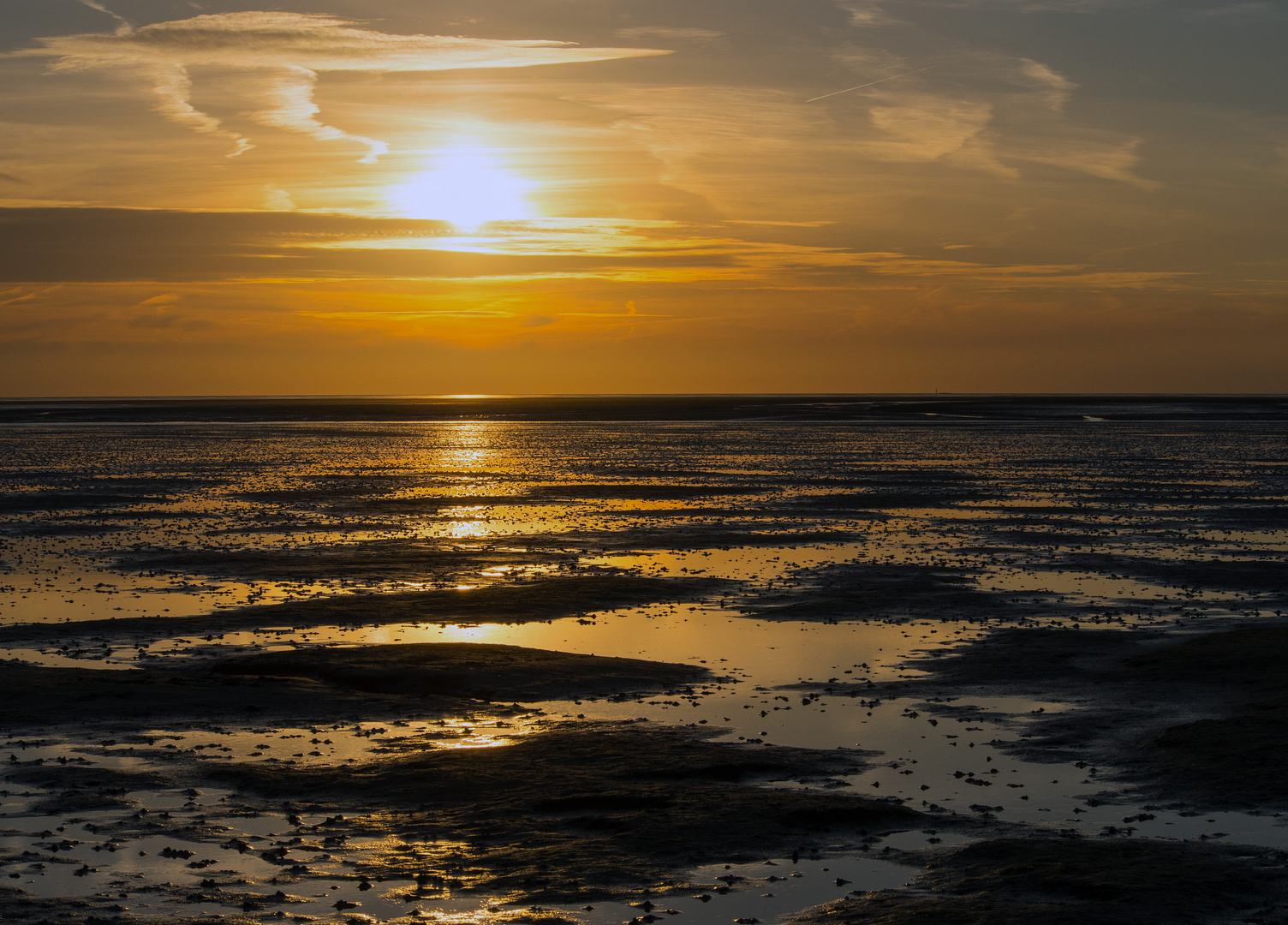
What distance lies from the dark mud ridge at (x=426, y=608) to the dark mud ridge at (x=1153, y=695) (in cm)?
824

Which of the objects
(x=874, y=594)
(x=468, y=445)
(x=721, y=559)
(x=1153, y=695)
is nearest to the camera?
(x=1153, y=695)

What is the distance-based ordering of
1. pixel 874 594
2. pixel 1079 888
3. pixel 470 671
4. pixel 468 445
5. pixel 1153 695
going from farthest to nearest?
pixel 468 445 < pixel 874 594 < pixel 470 671 < pixel 1153 695 < pixel 1079 888

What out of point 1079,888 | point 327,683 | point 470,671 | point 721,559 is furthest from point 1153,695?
point 721,559

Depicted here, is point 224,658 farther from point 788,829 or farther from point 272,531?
point 272,531

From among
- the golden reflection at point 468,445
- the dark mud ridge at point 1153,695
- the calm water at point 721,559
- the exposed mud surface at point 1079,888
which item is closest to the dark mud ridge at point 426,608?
the calm water at point 721,559

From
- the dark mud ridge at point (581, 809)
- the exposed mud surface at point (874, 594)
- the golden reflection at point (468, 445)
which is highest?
the golden reflection at point (468, 445)

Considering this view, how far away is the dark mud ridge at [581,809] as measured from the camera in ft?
36.8

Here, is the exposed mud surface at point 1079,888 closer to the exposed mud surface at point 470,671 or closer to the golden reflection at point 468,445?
the exposed mud surface at point 470,671

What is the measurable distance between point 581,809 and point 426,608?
13055 mm

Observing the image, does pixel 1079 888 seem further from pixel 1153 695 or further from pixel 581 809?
pixel 1153 695

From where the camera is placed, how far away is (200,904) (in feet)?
33.6

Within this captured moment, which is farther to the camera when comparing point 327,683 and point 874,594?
point 874,594

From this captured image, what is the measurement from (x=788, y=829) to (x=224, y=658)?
Answer: 11939 mm

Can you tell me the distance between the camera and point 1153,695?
17.8 m
